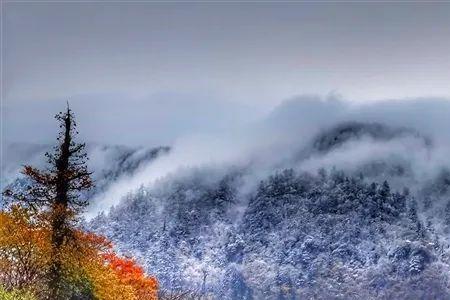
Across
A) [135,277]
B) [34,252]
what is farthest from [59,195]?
[135,277]

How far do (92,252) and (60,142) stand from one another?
1112 cm

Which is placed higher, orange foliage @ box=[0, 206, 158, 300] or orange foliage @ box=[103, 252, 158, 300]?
orange foliage @ box=[103, 252, 158, 300]

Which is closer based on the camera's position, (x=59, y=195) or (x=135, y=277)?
(x=59, y=195)

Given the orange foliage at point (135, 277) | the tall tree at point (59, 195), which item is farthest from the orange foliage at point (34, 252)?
the orange foliage at point (135, 277)

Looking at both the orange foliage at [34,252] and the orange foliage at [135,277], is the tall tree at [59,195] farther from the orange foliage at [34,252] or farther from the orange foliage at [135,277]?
the orange foliage at [135,277]

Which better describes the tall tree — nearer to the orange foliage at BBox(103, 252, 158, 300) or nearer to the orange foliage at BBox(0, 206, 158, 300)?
the orange foliage at BBox(0, 206, 158, 300)

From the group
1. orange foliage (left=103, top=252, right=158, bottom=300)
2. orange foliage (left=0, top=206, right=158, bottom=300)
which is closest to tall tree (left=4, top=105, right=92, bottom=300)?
orange foliage (left=0, top=206, right=158, bottom=300)

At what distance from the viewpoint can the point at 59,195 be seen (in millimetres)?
69750

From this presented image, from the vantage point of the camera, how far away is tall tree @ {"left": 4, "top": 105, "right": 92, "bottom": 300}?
227 ft

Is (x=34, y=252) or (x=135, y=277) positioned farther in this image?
(x=135, y=277)

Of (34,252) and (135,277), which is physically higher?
(135,277)

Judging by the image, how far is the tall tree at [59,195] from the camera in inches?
2721

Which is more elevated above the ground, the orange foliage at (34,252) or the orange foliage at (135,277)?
the orange foliage at (135,277)

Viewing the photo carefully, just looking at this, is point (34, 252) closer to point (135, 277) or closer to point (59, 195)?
point (59, 195)
